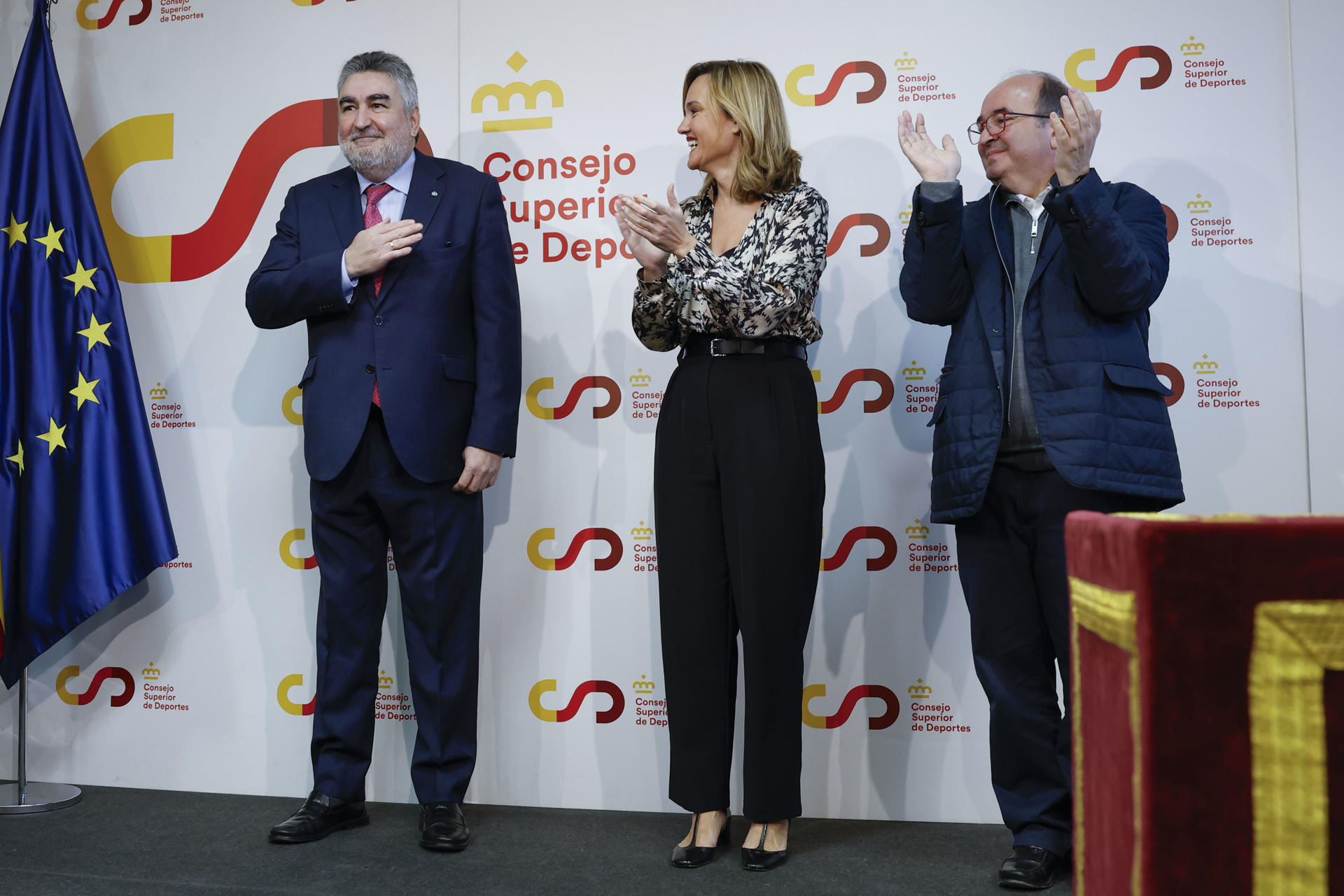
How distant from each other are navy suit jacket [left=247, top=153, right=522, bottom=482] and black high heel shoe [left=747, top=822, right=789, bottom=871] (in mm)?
1059

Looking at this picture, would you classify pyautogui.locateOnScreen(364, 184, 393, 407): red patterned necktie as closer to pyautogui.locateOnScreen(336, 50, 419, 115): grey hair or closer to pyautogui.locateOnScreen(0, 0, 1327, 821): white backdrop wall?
pyautogui.locateOnScreen(336, 50, 419, 115): grey hair

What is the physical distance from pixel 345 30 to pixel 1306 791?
3165 mm

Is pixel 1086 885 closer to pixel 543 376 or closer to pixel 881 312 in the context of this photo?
pixel 881 312

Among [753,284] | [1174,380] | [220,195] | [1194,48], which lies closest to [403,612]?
[753,284]

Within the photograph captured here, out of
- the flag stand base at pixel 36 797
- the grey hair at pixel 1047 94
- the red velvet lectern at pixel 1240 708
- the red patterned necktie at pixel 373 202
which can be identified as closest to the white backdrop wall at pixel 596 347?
the flag stand base at pixel 36 797

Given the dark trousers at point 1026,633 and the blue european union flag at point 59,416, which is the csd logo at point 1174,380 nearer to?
the dark trousers at point 1026,633

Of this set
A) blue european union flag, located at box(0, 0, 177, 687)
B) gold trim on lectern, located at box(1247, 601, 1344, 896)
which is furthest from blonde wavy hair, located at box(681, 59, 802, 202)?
blue european union flag, located at box(0, 0, 177, 687)

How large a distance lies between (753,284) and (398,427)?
0.90 meters

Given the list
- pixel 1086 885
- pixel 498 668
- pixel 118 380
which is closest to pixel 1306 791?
pixel 1086 885

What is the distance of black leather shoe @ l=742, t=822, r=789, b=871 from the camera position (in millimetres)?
2238

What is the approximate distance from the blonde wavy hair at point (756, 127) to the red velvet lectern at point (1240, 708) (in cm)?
166

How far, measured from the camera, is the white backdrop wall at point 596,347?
2717mm

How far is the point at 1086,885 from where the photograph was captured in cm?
110

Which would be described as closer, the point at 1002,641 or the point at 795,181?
the point at 1002,641
